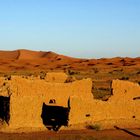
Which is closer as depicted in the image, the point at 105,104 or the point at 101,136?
the point at 101,136

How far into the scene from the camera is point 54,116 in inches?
752

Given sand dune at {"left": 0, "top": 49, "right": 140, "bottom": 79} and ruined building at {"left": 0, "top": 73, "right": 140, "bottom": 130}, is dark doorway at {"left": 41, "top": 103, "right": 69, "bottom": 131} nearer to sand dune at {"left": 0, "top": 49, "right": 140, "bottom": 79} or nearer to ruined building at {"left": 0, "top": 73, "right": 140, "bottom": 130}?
ruined building at {"left": 0, "top": 73, "right": 140, "bottom": 130}

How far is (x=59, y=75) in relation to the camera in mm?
23297

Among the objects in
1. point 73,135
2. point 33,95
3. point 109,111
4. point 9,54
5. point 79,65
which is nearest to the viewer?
point 73,135

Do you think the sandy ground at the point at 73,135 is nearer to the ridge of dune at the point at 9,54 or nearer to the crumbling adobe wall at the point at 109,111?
the crumbling adobe wall at the point at 109,111

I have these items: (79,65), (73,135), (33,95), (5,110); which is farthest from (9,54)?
(73,135)

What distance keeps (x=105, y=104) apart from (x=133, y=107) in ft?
5.18

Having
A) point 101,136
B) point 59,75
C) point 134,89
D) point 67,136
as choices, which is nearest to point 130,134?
point 101,136

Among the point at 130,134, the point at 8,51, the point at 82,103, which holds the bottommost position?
the point at 130,134

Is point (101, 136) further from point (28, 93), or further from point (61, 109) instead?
point (28, 93)

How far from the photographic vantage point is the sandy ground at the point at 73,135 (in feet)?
52.6

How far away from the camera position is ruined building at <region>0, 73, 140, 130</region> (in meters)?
17.3

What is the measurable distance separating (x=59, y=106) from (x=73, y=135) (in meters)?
2.60

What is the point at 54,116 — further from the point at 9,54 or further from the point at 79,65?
the point at 9,54
